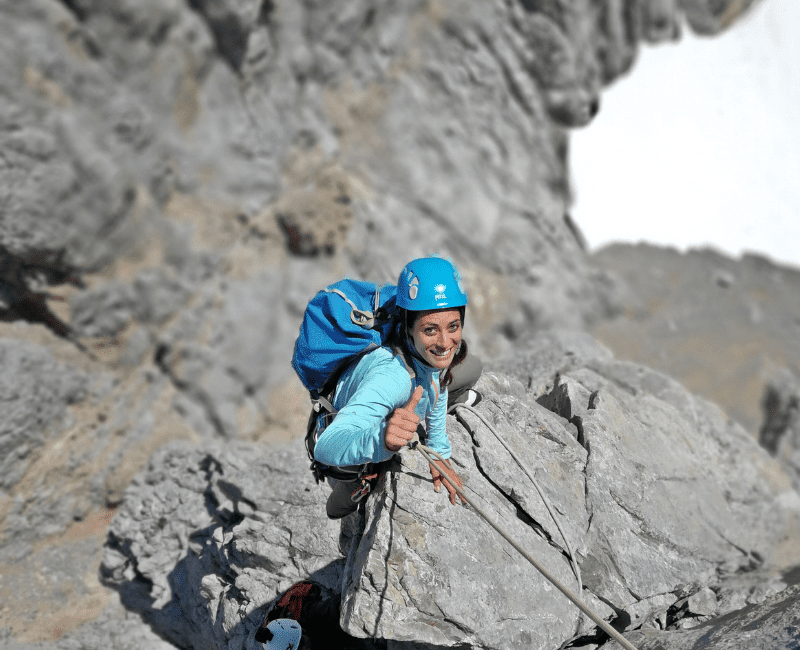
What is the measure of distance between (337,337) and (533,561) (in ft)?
7.31

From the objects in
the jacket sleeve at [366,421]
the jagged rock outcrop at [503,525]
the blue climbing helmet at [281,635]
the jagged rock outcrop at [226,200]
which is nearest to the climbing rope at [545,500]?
the jagged rock outcrop at [503,525]

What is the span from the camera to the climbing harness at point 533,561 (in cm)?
388

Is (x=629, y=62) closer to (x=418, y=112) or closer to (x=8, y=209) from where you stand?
(x=418, y=112)

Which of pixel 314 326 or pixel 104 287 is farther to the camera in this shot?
pixel 104 287

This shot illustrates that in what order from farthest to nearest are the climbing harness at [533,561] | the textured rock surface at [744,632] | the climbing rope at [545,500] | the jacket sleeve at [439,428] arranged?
the climbing rope at [545,500] < the jacket sleeve at [439,428] < the textured rock surface at [744,632] < the climbing harness at [533,561]

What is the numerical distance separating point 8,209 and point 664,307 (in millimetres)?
22314

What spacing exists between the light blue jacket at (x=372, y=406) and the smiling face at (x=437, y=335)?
17cm

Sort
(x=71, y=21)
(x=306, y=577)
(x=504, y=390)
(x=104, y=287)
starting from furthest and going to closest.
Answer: (x=104, y=287) → (x=71, y=21) → (x=504, y=390) → (x=306, y=577)

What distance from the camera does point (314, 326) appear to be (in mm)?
4379

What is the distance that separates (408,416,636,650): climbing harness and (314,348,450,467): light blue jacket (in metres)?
0.31

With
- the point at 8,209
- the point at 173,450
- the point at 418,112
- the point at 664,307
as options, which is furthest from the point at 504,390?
the point at 664,307

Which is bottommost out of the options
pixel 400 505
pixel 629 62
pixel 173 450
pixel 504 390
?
pixel 173 450

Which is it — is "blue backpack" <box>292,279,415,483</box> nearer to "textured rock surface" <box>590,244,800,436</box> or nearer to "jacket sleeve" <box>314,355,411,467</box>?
"jacket sleeve" <box>314,355,411,467</box>

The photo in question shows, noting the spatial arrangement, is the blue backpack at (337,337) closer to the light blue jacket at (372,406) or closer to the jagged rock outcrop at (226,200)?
the light blue jacket at (372,406)
